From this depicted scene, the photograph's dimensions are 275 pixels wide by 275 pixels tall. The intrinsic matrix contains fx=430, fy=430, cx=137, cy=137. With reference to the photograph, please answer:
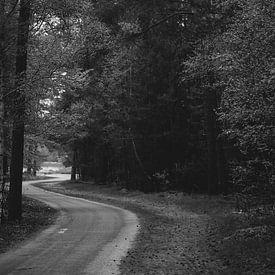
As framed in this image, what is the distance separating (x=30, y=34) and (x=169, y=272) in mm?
9734

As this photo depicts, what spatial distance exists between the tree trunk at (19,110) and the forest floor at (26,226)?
85 centimetres

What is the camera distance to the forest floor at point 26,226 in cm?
1377

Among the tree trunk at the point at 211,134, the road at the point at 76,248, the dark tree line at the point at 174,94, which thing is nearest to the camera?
the road at the point at 76,248

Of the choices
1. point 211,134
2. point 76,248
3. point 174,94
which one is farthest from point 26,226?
point 174,94

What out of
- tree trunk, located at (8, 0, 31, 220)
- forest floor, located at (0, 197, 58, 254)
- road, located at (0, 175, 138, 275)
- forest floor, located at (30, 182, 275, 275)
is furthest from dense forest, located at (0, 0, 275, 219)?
road, located at (0, 175, 138, 275)

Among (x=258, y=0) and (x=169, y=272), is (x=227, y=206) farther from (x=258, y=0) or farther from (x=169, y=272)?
(x=258, y=0)

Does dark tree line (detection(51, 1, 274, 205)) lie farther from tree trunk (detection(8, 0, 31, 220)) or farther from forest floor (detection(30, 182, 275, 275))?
tree trunk (detection(8, 0, 31, 220))

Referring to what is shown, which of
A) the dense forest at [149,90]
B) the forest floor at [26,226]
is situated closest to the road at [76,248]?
the forest floor at [26,226]

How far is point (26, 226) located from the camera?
55.2ft

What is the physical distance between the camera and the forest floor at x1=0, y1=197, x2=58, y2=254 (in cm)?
1377

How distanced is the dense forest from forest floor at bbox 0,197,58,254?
0.82 meters

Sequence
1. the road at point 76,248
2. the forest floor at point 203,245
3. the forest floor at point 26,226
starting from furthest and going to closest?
A: the forest floor at point 26,226 < the road at point 76,248 < the forest floor at point 203,245

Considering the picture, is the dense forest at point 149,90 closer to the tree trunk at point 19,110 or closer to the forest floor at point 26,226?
the tree trunk at point 19,110

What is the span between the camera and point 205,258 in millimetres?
10828
